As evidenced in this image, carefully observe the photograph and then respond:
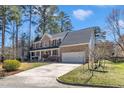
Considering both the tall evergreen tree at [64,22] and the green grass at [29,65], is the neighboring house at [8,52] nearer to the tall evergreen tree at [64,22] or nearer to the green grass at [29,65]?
the green grass at [29,65]

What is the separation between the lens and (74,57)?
1169cm

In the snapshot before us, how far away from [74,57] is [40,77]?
6.61ft

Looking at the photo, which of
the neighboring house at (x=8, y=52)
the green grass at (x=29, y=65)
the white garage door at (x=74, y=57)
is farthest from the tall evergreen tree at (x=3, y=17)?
the white garage door at (x=74, y=57)

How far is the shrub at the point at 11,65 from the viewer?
1129 cm

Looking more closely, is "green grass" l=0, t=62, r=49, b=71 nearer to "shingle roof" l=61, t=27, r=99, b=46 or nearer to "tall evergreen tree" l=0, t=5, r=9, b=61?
"tall evergreen tree" l=0, t=5, r=9, b=61

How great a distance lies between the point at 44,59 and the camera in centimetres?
1180

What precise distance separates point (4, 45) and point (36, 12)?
1.79 m

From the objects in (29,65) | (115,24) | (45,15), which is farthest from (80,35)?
(29,65)

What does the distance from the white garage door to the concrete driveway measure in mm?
259

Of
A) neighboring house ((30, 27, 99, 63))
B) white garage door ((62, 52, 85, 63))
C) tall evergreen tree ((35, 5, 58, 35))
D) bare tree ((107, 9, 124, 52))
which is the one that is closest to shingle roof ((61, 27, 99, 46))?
neighboring house ((30, 27, 99, 63))

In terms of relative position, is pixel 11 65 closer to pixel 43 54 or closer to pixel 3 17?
pixel 43 54

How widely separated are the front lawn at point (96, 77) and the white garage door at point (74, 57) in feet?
1.30
